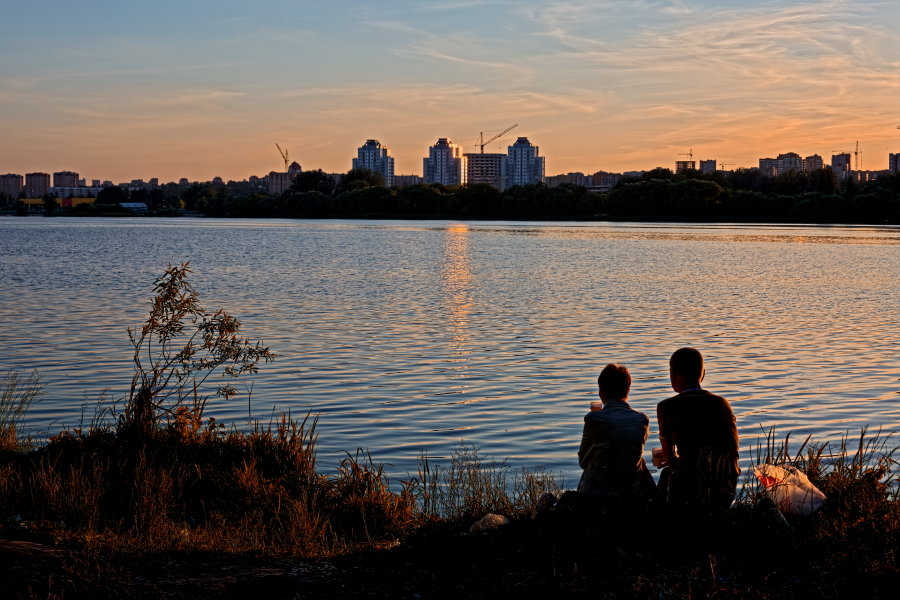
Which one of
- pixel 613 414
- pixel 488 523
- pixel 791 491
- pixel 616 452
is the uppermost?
pixel 613 414

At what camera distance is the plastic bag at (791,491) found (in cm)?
717

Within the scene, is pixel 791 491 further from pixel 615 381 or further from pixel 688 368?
pixel 615 381

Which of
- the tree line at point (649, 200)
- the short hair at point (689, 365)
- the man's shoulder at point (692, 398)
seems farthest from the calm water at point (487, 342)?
the tree line at point (649, 200)

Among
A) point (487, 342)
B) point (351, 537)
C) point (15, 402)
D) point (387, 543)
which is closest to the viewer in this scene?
point (387, 543)

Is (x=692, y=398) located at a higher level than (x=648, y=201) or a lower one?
lower

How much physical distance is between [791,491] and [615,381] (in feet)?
4.67


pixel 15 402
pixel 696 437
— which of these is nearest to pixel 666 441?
pixel 696 437

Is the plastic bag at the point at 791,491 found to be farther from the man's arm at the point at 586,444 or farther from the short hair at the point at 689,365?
the man's arm at the point at 586,444

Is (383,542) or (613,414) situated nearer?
(613,414)

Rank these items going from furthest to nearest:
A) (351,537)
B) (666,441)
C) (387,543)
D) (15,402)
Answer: (15,402), (351,537), (387,543), (666,441)

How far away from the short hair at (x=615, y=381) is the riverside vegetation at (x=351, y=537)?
878 mm

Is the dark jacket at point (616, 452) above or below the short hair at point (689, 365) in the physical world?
below

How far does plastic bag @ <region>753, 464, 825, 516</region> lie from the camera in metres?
7.17

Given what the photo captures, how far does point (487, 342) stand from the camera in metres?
22.7
